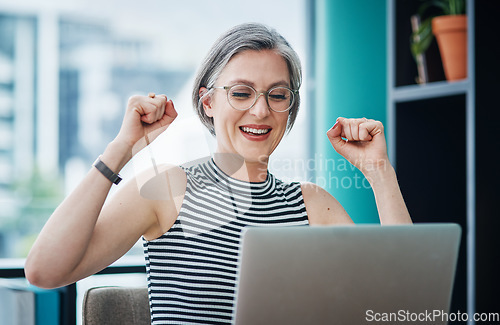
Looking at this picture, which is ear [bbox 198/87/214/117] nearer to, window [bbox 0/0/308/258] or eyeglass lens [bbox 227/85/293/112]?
eyeglass lens [bbox 227/85/293/112]

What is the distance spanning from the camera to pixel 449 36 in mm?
1903

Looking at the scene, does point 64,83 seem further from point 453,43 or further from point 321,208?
point 321,208

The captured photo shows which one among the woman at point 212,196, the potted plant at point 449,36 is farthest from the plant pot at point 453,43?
the woman at point 212,196

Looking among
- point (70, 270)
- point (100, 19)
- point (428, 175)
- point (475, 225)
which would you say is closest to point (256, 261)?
point (70, 270)

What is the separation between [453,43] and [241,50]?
3.21ft

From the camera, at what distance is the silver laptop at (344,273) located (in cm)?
73

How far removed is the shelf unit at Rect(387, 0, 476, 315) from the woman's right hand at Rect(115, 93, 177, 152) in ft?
3.62

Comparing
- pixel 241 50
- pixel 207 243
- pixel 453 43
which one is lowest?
pixel 207 243

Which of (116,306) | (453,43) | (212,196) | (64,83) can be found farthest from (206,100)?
(64,83)

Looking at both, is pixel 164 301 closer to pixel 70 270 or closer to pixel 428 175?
pixel 70 270

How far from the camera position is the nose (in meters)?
1.23

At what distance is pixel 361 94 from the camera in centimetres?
287

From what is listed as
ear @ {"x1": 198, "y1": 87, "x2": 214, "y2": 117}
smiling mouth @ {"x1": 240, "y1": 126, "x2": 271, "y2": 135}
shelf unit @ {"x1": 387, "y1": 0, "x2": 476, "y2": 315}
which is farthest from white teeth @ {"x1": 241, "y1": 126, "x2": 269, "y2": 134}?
shelf unit @ {"x1": 387, "y1": 0, "x2": 476, "y2": 315}
